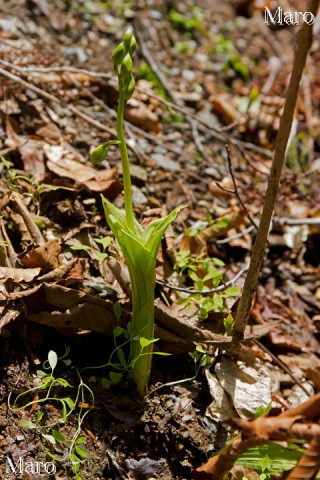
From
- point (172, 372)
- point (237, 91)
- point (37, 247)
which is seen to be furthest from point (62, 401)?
point (237, 91)

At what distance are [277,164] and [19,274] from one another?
92 centimetres

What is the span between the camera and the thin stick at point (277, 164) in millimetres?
1387

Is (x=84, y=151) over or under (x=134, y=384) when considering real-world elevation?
over

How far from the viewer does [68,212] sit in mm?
2266

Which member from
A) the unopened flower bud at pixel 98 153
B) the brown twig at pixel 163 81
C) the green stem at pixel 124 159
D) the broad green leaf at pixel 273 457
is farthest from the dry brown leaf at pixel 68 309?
the brown twig at pixel 163 81

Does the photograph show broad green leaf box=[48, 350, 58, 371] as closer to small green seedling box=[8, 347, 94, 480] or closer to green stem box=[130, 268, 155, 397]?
small green seedling box=[8, 347, 94, 480]

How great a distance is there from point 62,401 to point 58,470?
0.63 feet

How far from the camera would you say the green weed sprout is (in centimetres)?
156

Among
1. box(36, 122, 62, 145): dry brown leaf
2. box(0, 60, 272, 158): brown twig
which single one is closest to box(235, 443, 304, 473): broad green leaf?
box(0, 60, 272, 158): brown twig

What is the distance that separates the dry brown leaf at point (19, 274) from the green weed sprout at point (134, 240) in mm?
379

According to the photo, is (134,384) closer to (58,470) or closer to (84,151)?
(58,470)

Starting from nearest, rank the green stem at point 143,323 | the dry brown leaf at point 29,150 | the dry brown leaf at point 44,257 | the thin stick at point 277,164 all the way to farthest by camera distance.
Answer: the thin stick at point 277,164
the green stem at point 143,323
the dry brown leaf at point 44,257
the dry brown leaf at point 29,150

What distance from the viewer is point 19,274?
1867 millimetres

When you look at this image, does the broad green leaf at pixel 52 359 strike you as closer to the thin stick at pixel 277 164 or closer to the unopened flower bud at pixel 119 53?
the thin stick at pixel 277 164
